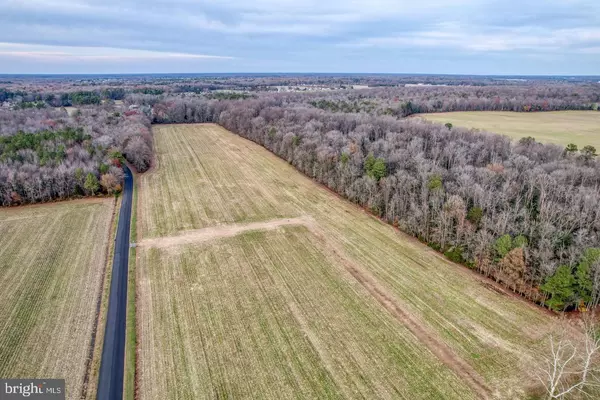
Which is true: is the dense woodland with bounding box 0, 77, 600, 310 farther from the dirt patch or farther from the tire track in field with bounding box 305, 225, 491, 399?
the dirt patch

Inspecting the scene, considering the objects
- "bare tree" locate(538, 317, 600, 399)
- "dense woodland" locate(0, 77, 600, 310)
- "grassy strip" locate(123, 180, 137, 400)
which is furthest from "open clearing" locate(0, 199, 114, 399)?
"bare tree" locate(538, 317, 600, 399)

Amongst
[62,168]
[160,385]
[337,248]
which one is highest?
[62,168]

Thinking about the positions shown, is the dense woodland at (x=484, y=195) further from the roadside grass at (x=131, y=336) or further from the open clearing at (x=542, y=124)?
the roadside grass at (x=131, y=336)

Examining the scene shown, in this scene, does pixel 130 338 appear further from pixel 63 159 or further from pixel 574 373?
pixel 63 159

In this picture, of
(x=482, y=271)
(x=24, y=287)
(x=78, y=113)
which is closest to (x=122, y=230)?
(x=24, y=287)

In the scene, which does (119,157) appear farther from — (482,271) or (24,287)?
(482,271)

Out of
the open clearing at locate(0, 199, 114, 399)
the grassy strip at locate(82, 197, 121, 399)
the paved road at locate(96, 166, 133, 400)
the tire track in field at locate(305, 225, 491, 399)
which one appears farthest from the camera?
the open clearing at locate(0, 199, 114, 399)

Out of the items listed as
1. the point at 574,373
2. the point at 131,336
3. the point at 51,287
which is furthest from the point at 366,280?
the point at 51,287
